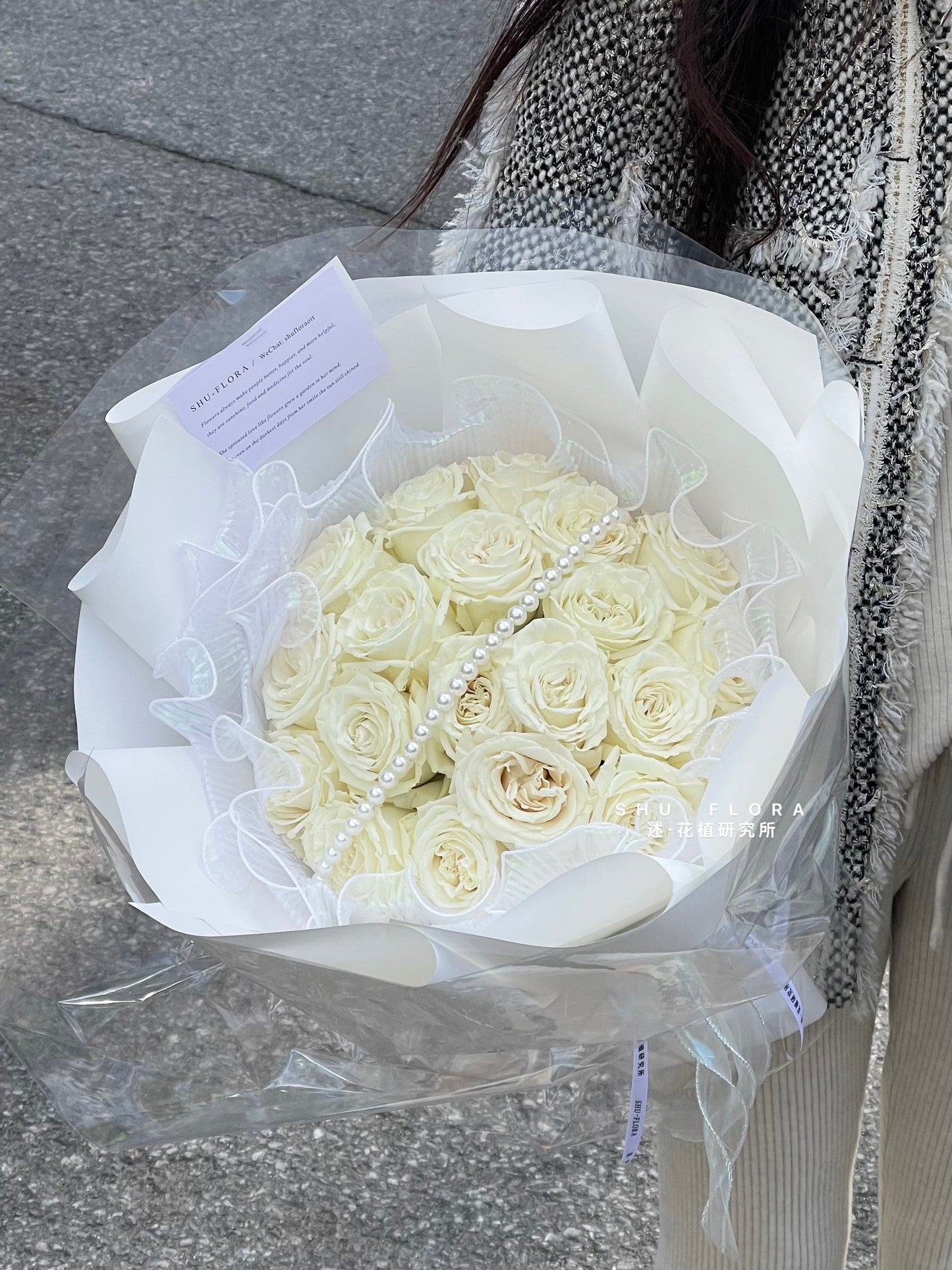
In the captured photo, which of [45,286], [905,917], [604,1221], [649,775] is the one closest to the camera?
[649,775]

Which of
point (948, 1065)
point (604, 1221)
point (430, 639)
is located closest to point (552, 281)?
point (430, 639)

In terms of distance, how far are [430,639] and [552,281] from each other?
17cm

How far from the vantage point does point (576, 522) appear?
51cm

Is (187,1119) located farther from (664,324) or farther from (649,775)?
(664,324)

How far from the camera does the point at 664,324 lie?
1.62ft

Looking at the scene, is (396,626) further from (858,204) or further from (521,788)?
(858,204)

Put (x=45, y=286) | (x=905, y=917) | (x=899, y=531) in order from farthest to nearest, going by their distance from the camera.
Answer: (x=45, y=286) → (x=905, y=917) → (x=899, y=531)

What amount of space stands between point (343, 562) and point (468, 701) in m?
0.09

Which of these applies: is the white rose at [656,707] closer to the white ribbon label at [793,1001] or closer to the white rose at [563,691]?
the white rose at [563,691]

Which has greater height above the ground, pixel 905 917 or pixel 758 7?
pixel 758 7

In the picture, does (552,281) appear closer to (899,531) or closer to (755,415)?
(755,415)

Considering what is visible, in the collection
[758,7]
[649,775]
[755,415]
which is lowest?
[649,775]

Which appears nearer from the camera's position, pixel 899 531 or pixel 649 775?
pixel 649 775

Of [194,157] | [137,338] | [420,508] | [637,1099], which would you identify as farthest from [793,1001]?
[194,157]
